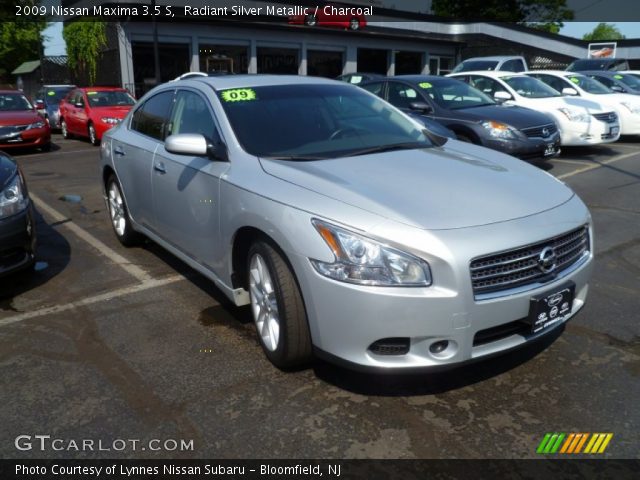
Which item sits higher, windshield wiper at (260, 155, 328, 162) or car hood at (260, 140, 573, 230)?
windshield wiper at (260, 155, 328, 162)

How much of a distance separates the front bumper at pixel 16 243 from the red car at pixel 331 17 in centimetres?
2527

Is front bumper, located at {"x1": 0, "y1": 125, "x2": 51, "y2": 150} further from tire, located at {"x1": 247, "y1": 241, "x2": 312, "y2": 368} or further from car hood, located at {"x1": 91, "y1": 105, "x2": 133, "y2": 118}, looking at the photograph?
tire, located at {"x1": 247, "y1": 241, "x2": 312, "y2": 368}

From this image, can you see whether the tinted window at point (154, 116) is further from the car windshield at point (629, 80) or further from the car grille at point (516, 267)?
the car windshield at point (629, 80)

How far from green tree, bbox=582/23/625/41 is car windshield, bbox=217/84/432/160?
109 metres

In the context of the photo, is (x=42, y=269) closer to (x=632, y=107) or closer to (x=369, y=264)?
(x=369, y=264)

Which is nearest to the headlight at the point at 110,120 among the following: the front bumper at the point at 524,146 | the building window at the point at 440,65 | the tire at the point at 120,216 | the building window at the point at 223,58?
the tire at the point at 120,216

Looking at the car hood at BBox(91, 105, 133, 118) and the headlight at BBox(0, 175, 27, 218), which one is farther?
the car hood at BBox(91, 105, 133, 118)

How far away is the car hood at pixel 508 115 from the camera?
8937 mm

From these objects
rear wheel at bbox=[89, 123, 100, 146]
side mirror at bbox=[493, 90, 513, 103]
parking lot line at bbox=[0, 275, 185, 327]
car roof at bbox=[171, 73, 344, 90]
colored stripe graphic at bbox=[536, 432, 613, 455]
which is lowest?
rear wheel at bbox=[89, 123, 100, 146]

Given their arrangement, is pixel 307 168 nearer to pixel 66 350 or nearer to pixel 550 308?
pixel 550 308

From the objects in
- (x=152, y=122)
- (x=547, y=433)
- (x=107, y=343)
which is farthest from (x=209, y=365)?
(x=152, y=122)

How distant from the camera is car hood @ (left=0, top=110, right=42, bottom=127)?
12.7m

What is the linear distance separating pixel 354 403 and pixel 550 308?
1.09 meters

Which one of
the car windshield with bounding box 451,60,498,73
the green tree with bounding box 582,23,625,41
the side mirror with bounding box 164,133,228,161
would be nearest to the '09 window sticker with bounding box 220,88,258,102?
the side mirror with bounding box 164,133,228,161
